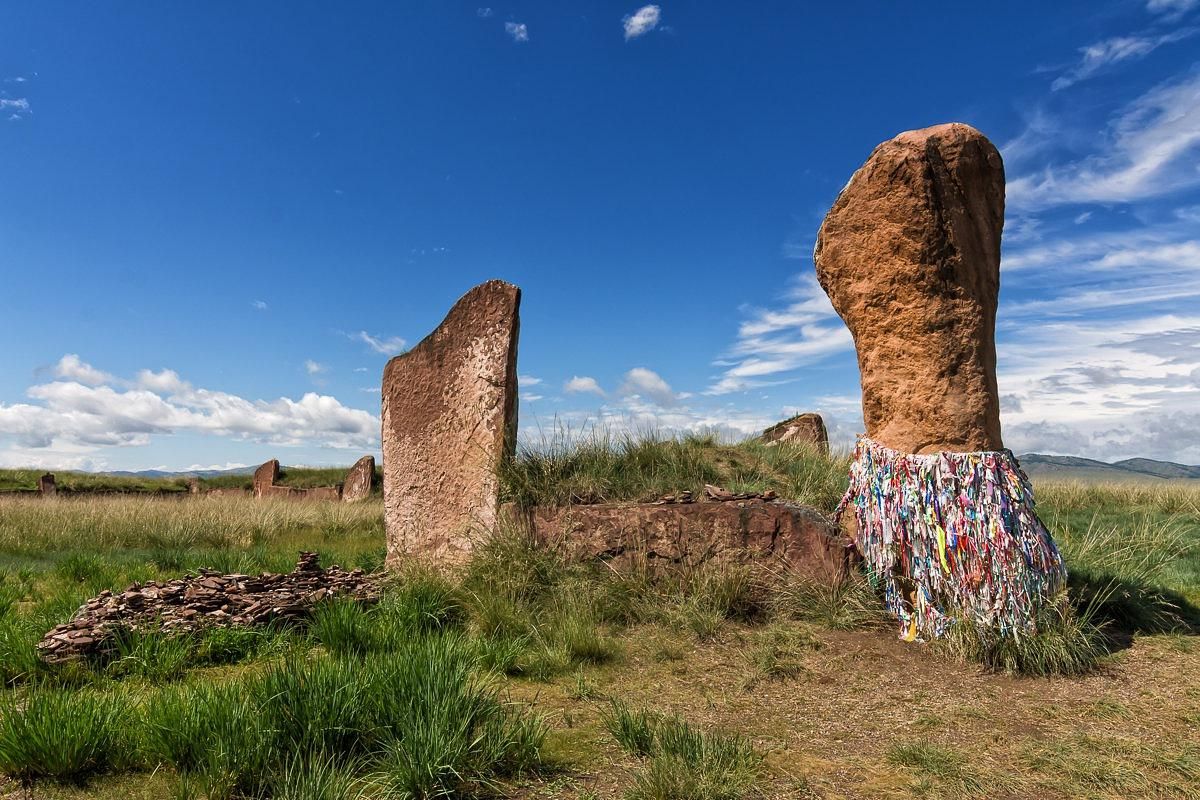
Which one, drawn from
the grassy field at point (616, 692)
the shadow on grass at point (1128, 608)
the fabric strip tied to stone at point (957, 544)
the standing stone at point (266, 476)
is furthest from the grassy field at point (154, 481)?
the shadow on grass at point (1128, 608)

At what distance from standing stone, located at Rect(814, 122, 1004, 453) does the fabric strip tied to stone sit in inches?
10.4

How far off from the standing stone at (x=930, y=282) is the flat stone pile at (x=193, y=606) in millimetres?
4058

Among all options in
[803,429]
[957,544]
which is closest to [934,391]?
[957,544]

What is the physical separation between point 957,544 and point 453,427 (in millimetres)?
3947

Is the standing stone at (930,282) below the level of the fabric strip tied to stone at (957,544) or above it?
above

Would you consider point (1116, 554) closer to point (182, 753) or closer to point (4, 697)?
point (182, 753)

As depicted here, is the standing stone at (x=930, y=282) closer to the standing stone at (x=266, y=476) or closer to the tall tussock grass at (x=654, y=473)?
the tall tussock grass at (x=654, y=473)

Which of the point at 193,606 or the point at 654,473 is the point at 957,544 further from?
the point at 193,606

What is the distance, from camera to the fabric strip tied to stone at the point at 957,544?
4066 mm

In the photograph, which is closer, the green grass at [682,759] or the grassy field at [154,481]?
the green grass at [682,759]

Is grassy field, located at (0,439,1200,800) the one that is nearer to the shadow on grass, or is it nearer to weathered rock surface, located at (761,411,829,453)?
the shadow on grass

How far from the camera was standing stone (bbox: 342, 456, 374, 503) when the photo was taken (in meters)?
17.4

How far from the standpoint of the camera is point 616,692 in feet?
12.5

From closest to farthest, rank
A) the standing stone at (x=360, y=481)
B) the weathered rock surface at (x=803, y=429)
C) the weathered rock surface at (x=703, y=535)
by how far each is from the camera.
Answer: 1. the weathered rock surface at (x=703, y=535)
2. the weathered rock surface at (x=803, y=429)
3. the standing stone at (x=360, y=481)
